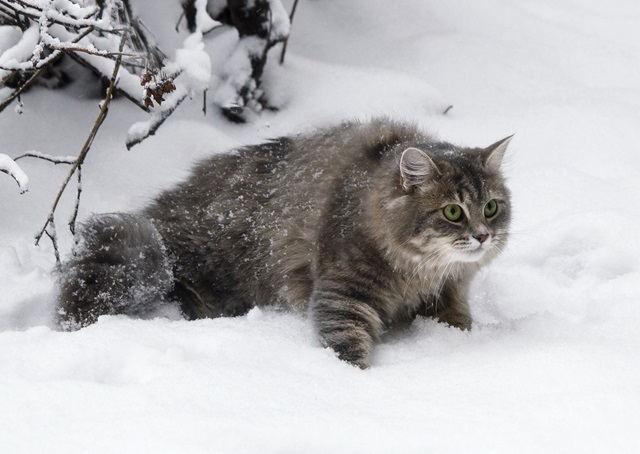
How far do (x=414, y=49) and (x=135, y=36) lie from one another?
91.3 inches

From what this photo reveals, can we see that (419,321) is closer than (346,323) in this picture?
No

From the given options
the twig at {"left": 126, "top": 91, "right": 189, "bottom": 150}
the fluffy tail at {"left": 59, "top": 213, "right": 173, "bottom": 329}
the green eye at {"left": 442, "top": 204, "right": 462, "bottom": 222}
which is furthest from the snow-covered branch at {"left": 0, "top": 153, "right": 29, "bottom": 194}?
the green eye at {"left": 442, "top": 204, "right": 462, "bottom": 222}

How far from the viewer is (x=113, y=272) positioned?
3.03 meters

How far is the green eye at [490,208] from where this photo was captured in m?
2.88

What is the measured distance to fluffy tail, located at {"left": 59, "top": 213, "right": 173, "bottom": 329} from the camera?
2.95 metres

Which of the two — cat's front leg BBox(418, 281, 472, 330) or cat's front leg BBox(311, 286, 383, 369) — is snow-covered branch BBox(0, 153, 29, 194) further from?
cat's front leg BBox(418, 281, 472, 330)

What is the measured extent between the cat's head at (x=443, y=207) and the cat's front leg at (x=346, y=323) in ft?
0.98

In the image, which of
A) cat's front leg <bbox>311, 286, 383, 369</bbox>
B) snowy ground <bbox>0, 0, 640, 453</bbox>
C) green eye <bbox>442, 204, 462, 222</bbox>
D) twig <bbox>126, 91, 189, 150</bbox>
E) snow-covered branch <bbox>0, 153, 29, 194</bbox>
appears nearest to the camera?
snowy ground <bbox>0, 0, 640, 453</bbox>

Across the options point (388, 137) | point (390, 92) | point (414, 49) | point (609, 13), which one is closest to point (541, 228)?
point (388, 137)

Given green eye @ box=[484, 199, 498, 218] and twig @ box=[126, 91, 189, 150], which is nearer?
green eye @ box=[484, 199, 498, 218]

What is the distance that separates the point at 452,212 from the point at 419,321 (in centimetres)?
53

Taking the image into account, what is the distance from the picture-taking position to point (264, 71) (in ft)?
15.6

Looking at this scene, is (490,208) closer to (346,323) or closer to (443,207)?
(443,207)

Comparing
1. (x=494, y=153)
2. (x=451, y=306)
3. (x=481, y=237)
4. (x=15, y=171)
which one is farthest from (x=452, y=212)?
(x=15, y=171)
